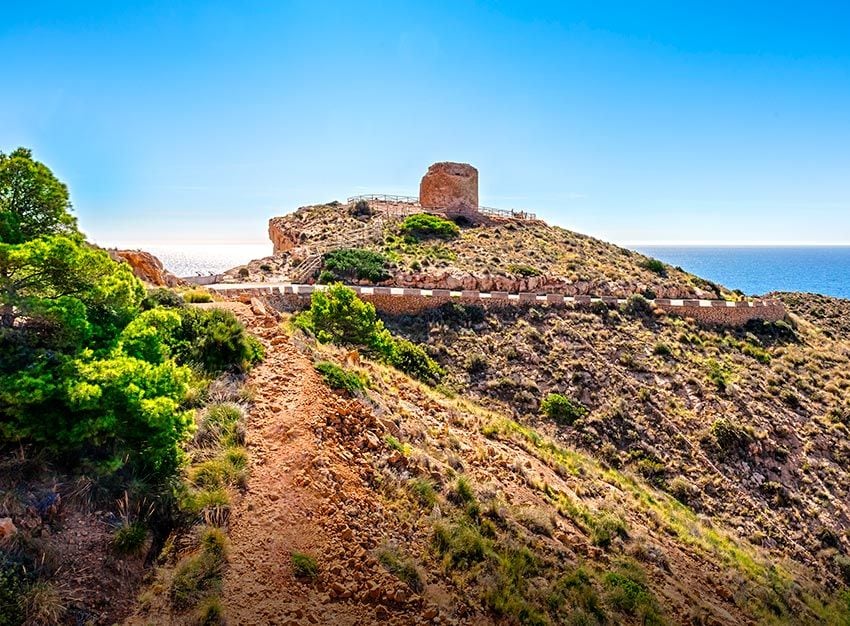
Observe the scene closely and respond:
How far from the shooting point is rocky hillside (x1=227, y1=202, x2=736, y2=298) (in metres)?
31.9

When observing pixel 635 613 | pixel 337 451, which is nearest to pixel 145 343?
pixel 337 451

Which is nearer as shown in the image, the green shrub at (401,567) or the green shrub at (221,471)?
the green shrub at (401,567)

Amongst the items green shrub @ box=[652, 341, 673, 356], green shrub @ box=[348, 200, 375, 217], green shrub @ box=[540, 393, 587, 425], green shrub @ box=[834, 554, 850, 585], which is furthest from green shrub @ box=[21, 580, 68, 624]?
green shrub @ box=[348, 200, 375, 217]

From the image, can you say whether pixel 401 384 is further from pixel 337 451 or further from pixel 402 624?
pixel 402 624

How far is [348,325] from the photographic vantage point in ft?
65.1

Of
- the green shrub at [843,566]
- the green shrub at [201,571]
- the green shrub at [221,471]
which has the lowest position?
the green shrub at [843,566]

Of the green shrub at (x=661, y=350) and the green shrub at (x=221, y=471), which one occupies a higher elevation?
the green shrub at (x=221, y=471)

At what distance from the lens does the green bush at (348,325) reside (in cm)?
1958

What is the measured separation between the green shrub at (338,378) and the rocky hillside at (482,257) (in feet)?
61.9

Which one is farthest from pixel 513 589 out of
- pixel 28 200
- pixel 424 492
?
pixel 28 200

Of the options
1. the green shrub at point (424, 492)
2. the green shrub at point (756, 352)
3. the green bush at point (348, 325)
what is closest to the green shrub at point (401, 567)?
the green shrub at point (424, 492)

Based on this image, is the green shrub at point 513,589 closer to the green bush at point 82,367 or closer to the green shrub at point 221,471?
the green shrub at point 221,471

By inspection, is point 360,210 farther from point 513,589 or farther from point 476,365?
point 513,589

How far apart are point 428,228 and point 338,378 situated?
3044 cm
